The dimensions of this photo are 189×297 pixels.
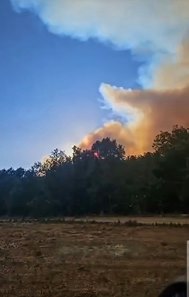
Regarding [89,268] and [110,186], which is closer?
[89,268]

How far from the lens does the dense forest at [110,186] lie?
57.4 metres

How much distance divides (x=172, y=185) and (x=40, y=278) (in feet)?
155

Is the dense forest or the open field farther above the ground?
the dense forest

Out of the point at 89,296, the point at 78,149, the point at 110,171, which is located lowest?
the point at 89,296

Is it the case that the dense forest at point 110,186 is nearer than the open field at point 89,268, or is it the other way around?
the open field at point 89,268

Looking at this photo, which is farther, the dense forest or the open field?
the dense forest

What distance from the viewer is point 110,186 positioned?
66875mm

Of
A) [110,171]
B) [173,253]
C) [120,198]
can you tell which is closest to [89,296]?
[173,253]

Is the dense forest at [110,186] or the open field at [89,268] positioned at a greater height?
the dense forest at [110,186]

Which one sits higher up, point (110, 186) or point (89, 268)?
point (110, 186)

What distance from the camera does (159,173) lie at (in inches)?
2298

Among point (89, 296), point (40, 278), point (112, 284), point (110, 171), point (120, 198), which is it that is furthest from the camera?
point (110, 171)

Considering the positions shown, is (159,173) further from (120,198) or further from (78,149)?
(78,149)

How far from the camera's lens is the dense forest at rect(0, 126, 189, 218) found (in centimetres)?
5744
